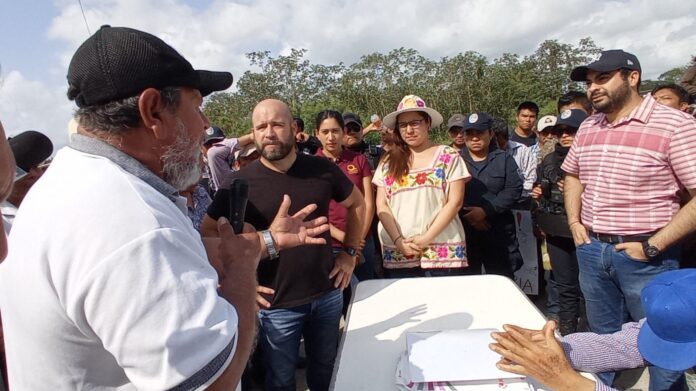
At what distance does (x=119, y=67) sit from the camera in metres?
0.85

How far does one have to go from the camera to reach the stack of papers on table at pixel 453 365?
3.76ft

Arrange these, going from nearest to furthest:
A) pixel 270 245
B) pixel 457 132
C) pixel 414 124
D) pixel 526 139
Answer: pixel 270 245
pixel 414 124
pixel 457 132
pixel 526 139

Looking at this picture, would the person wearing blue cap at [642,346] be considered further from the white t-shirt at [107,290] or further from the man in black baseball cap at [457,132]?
the man in black baseball cap at [457,132]

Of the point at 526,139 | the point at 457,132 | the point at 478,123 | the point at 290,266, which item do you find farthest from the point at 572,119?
the point at 290,266

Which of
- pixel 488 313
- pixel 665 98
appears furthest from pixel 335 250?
pixel 665 98

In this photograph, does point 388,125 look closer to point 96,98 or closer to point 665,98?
point 96,98

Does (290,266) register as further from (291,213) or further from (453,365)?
(453,365)

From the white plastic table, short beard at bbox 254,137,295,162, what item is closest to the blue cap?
the white plastic table

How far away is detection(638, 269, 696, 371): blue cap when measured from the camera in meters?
1.14

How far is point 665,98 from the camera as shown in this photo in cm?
346

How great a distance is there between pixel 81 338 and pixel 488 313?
1.37 metres

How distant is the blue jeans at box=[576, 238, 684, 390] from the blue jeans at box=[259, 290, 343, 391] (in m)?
1.36

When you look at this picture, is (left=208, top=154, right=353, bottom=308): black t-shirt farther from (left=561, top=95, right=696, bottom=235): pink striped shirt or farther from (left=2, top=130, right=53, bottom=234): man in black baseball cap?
(left=561, top=95, right=696, bottom=235): pink striped shirt

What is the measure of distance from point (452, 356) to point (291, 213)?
1.08 metres
